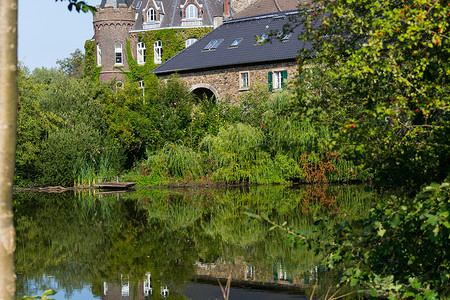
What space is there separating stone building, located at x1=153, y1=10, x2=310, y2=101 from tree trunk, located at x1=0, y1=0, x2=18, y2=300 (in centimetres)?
3148

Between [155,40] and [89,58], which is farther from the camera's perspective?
[89,58]

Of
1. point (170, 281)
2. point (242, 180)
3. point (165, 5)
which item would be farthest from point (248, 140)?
point (165, 5)

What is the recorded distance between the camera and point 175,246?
42.6 feet

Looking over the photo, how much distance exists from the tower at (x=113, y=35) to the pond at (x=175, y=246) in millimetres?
27739

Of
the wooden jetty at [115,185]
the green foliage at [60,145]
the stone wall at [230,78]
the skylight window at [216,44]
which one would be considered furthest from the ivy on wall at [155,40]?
the wooden jetty at [115,185]

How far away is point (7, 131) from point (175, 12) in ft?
159

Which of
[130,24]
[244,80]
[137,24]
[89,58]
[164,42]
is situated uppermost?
[137,24]

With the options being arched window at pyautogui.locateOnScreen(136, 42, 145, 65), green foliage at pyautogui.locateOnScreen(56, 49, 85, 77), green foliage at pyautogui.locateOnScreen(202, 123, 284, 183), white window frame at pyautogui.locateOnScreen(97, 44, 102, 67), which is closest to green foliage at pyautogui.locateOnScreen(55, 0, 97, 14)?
green foliage at pyautogui.locateOnScreen(202, 123, 284, 183)

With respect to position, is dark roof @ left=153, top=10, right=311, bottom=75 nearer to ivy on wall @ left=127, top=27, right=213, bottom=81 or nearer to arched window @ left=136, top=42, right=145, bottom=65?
ivy on wall @ left=127, top=27, right=213, bottom=81

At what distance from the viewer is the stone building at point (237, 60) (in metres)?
35.1

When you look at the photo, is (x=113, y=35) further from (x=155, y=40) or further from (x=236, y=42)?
(x=236, y=42)

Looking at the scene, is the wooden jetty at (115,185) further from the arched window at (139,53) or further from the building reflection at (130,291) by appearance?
the arched window at (139,53)

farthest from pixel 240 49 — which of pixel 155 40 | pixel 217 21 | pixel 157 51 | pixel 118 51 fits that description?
pixel 118 51

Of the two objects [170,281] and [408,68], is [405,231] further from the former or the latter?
[170,281]
